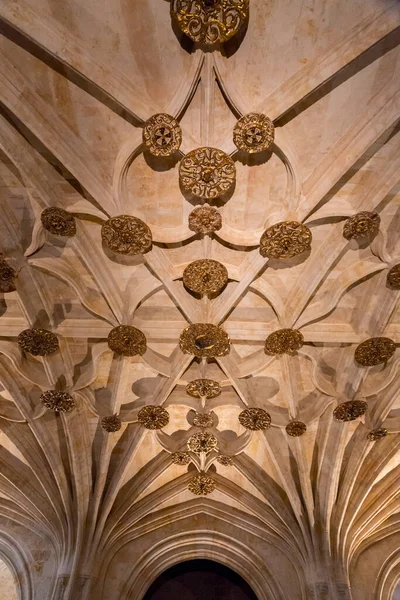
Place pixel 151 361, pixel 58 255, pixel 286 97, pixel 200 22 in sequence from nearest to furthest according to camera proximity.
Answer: pixel 200 22 → pixel 286 97 → pixel 58 255 → pixel 151 361

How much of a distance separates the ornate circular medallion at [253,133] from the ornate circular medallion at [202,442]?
5.76 m

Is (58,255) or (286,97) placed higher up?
(286,97)

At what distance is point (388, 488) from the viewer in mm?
9906

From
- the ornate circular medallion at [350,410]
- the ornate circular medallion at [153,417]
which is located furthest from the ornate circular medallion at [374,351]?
the ornate circular medallion at [153,417]

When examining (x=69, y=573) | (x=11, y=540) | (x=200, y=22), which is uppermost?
(x=200, y=22)

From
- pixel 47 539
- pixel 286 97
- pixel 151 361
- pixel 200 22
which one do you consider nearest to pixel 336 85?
pixel 286 97

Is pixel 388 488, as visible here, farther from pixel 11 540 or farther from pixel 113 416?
pixel 11 540

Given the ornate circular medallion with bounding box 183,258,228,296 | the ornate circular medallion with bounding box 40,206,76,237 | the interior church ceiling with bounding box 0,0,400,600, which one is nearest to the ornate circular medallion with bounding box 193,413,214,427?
the interior church ceiling with bounding box 0,0,400,600

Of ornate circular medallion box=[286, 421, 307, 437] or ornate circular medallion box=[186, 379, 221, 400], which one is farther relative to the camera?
ornate circular medallion box=[286, 421, 307, 437]

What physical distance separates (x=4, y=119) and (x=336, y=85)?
420 cm

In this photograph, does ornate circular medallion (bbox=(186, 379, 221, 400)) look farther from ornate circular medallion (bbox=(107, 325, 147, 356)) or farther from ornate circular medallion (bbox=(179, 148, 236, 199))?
ornate circular medallion (bbox=(179, 148, 236, 199))

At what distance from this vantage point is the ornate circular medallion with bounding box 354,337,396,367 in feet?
24.9

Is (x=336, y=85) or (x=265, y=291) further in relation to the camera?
(x=265, y=291)

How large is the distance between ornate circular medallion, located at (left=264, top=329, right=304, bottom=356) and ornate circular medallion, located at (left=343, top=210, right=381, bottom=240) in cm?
178
